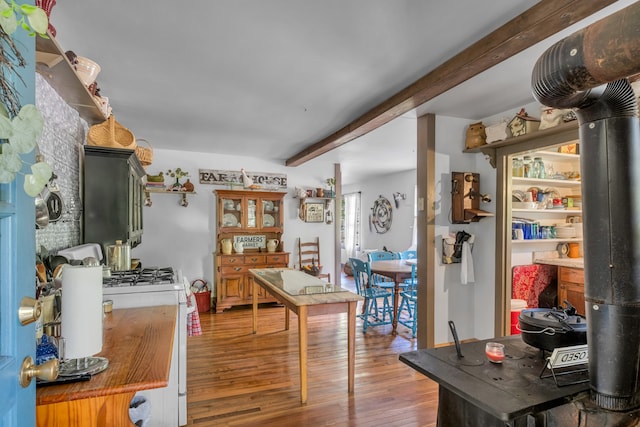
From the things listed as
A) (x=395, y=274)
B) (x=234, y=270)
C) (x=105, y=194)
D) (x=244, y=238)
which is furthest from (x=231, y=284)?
(x=105, y=194)

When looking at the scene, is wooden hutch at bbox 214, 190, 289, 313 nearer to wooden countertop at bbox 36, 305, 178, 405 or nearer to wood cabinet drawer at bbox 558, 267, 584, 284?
wooden countertop at bbox 36, 305, 178, 405

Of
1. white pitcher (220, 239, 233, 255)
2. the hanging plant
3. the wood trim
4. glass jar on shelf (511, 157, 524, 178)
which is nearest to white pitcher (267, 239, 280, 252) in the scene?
white pitcher (220, 239, 233, 255)

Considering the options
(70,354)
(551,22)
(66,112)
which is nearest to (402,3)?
(551,22)

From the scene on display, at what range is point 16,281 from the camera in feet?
2.29

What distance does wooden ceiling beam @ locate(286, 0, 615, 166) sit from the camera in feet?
5.09

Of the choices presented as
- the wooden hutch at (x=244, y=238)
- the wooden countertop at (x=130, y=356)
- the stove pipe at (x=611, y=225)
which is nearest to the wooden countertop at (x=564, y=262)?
the stove pipe at (x=611, y=225)

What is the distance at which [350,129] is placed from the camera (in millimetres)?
3598

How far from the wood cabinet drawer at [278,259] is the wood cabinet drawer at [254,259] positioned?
4.0 inches

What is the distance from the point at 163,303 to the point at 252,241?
3.35 m

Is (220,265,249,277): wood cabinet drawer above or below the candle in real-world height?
below

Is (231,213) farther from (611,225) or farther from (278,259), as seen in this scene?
(611,225)

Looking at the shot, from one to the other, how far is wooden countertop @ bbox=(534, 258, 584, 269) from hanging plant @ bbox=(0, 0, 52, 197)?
4.13 meters

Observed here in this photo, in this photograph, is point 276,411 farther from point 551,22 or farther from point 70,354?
point 551,22

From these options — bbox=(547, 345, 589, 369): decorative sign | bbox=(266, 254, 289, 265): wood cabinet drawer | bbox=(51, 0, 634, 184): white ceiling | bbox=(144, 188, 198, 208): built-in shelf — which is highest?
bbox=(51, 0, 634, 184): white ceiling
